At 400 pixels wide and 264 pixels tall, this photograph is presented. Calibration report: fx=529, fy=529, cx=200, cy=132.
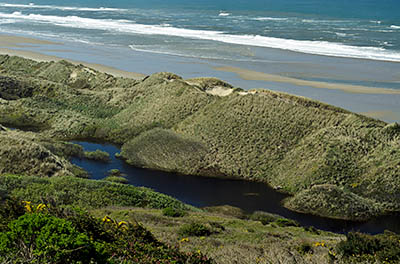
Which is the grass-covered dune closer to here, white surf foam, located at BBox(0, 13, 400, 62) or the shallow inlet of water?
the shallow inlet of water

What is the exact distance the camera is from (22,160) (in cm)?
3000

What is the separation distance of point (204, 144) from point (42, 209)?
19.3m

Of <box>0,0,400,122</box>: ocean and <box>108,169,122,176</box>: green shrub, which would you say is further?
<box>0,0,400,122</box>: ocean

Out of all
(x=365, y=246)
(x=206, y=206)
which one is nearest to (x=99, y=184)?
(x=206, y=206)

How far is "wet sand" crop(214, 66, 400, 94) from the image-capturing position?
2004 inches

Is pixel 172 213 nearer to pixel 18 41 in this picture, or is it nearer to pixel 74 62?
pixel 74 62

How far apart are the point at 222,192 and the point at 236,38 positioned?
57.8 metres

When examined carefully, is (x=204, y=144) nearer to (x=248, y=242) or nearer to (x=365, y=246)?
(x=248, y=242)

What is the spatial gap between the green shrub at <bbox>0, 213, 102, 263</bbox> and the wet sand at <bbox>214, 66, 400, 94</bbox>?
4247cm

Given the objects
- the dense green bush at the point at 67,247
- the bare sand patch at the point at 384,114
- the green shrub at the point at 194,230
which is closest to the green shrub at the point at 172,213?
→ the green shrub at the point at 194,230

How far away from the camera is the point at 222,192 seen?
29984 millimetres

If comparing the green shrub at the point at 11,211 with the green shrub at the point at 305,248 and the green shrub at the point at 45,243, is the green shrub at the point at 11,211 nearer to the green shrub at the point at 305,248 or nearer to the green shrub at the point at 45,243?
the green shrub at the point at 45,243

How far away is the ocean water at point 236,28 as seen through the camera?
73875mm

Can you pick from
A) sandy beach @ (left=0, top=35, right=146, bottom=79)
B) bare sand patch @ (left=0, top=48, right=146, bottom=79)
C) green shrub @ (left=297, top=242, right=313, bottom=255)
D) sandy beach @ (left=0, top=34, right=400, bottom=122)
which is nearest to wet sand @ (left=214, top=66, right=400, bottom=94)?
sandy beach @ (left=0, top=34, right=400, bottom=122)
